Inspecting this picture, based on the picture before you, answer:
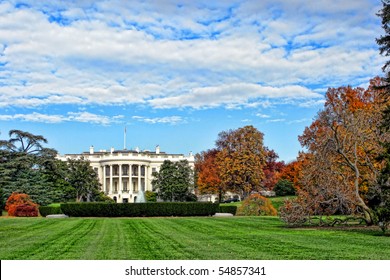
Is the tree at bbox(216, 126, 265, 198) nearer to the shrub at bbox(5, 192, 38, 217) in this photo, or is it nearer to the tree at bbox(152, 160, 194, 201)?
the tree at bbox(152, 160, 194, 201)

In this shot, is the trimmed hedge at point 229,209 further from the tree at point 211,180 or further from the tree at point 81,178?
the tree at point 81,178

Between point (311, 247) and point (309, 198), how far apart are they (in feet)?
33.7

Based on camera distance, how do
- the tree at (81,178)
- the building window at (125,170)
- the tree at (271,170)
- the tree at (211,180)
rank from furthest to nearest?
the building window at (125,170) → the tree at (271,170) → the tree at (81,178) → the tree at (211,180)

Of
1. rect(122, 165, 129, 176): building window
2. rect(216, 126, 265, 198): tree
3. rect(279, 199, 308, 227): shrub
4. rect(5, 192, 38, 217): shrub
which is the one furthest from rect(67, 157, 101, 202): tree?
rect(279, 199, 308, 227): shrub

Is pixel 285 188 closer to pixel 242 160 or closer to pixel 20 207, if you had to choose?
pixel 242 160

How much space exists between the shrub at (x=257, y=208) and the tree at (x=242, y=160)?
1770 centimetres

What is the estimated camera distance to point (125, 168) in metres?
104

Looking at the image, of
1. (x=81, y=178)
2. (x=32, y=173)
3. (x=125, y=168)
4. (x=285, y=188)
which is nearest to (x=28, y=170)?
(x=32, y=173)

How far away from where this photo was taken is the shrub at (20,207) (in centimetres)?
4562

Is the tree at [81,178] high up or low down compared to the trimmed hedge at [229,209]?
up

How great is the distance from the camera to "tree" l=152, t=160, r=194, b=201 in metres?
79.5

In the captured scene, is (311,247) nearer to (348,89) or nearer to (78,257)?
(78,257)

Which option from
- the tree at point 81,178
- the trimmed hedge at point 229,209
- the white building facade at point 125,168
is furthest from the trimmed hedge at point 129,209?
the white building facade at point 125,168
